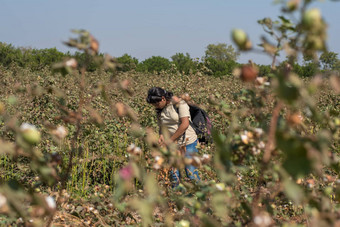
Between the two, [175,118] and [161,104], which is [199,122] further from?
[161,104]

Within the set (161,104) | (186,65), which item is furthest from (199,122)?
(186,65)

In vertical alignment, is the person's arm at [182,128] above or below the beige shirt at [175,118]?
below

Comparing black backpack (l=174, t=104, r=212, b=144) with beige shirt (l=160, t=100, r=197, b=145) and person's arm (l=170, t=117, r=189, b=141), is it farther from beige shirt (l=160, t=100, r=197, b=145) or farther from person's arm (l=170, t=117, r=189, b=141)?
person's arm (l=170, t=117, r=189, b=141)

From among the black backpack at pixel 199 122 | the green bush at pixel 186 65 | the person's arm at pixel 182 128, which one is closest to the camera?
the person's arm at pixel 182 128

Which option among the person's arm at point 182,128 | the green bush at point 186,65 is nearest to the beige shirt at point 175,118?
the person's arm at point 182,128

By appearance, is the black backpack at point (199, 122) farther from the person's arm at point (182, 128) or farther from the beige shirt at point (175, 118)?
the person's arm at point (182, 128)

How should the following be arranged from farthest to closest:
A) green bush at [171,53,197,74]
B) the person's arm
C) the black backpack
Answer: green bush at [171,53,197,74] → the black backpack → the person's arm

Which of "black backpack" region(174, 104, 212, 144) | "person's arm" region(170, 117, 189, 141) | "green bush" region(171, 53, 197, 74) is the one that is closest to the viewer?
"person's arm" region(170, 117, 189, 141)

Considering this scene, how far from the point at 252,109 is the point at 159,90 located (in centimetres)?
255

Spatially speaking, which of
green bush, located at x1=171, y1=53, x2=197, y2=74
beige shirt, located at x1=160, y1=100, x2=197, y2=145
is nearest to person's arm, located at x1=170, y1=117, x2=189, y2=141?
beige shirt, located at x1=160, y1=100, x2=197, y2=145

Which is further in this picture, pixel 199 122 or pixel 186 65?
pixel 186 65

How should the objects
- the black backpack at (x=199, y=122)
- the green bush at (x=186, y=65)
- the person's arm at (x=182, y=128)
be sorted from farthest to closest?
1. the green bush at (x=186, y=65)
2. the black backpack at (x=199, y=122)
3. the person's arm at (x=182, y=128)

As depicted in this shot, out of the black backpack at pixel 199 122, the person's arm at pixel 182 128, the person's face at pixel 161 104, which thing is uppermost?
the person's face at pixel 161 104

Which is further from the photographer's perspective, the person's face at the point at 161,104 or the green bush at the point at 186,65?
the green bush at the point at 186,65
